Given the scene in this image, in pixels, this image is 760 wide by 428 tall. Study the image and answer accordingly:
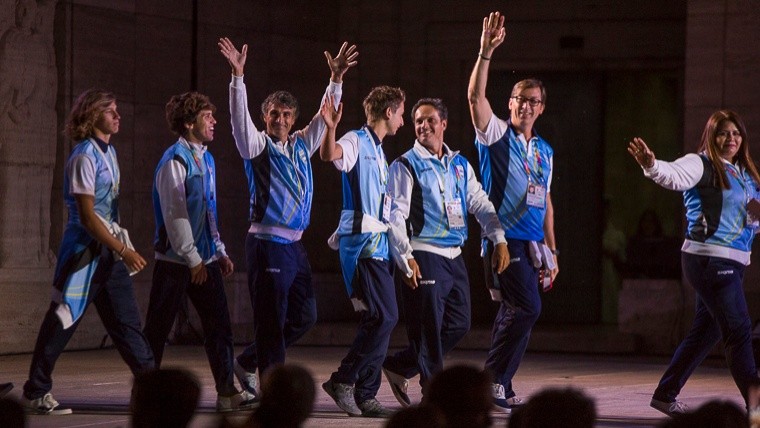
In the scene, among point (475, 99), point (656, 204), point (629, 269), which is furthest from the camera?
point (656, 204)

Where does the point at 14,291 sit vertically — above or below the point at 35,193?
below

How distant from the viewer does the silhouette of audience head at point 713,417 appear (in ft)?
12.3

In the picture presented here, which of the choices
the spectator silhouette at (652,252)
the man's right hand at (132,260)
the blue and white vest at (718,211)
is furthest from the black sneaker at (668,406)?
the spectator silhouette at (652,252)

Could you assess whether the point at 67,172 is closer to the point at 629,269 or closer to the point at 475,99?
the point at 475,99

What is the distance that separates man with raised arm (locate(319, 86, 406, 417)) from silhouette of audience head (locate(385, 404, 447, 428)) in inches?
185

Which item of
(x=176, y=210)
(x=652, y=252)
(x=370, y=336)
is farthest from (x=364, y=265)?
(x=652, y=252)

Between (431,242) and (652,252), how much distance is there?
24.8 ft

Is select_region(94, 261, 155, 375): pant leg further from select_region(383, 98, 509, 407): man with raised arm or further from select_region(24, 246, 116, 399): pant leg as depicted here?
select_region(383, 98, 509, 407): man with raised arm

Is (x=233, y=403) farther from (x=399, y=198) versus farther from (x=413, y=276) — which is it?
(x=399, y=198)

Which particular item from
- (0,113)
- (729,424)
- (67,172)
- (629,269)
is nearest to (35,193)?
(0,113)

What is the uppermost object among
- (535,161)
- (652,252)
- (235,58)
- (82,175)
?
(235,58)

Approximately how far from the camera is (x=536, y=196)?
9.18m

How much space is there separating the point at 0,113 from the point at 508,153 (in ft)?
19.2

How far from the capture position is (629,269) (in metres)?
16.1
